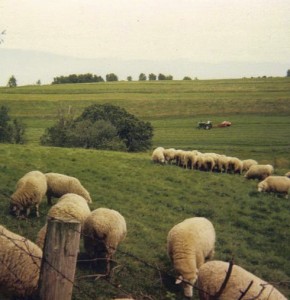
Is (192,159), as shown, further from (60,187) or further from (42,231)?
(42,231)

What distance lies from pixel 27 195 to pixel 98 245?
13.7 ft

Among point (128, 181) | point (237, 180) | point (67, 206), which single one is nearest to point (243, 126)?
point (237, 180)

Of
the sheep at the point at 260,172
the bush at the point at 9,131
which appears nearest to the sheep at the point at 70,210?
the sheep at the point at 260,172

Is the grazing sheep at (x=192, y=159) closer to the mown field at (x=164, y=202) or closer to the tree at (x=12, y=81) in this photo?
the mown field at (x=164, y=202)

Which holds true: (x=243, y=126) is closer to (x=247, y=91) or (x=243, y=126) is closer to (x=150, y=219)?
(x=247, y=91)

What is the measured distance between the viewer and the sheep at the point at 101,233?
29.7 feet

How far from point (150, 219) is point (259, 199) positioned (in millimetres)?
5963

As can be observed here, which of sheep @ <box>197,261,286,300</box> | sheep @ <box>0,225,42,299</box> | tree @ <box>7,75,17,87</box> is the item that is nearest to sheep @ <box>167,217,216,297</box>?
sheep @ <box>197,261,286,300</box>

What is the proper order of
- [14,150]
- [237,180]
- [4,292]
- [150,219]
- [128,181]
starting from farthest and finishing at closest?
[14,150] < [237,180] < [128,181] < [150,219] < [4,292]

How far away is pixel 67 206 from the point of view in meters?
10.0

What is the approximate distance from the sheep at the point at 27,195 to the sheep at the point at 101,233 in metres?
3.47

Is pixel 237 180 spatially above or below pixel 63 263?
below

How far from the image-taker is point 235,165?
26406 mm

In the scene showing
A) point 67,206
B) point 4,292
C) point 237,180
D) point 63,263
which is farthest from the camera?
point 237,180
